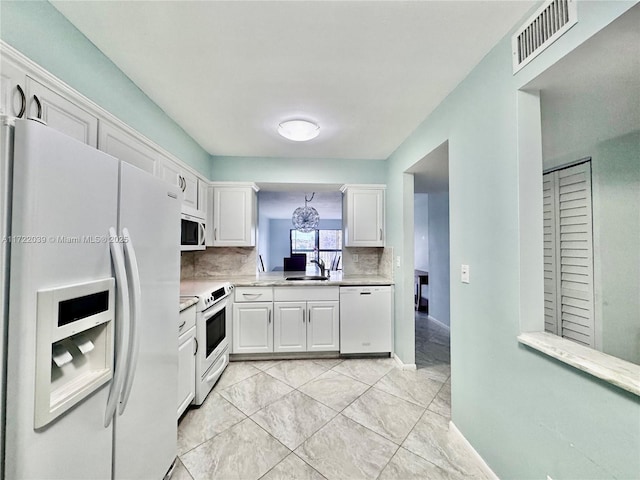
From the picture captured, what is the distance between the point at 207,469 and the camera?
1462 millimetres

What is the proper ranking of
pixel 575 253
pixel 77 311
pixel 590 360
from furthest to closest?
1. pixel 575 253
2. pixel 590 360
3. pixel 77 311

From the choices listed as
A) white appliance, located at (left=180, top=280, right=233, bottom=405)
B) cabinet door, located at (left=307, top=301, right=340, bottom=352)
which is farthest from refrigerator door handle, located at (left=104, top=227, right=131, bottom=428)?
cabinet door, located at (left=307, top=301, right=340, bottom=352)

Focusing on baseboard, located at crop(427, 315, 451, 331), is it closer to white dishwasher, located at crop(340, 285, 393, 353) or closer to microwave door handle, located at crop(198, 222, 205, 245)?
white dishwasher, located at crop(340, 285, 393, 353)

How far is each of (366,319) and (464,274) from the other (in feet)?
5.04

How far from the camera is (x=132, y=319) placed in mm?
968

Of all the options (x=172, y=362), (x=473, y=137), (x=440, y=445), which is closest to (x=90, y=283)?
(x=172, y=362)

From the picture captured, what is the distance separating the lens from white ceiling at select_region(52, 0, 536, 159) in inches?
46.9

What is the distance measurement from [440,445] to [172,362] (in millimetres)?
1734

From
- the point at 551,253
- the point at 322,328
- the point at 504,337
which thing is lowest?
the point at 322,328

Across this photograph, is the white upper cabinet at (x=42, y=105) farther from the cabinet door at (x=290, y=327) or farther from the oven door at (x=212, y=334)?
the cabinet door at (x=290, y=327)

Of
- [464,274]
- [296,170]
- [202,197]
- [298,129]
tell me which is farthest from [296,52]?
[202,197]

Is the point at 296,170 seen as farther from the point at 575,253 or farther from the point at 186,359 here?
the point at 575,253

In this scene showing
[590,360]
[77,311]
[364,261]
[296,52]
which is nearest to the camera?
[77,311]

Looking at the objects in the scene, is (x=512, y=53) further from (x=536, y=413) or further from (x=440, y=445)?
(x=440, y=445)
